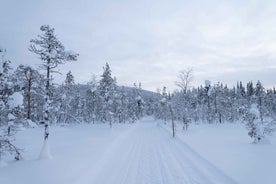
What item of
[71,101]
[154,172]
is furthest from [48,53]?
[71,101]

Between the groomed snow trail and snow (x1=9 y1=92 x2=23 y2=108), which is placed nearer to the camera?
the groomed snow trail

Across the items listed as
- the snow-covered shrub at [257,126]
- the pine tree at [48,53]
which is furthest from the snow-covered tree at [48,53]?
the snow-covered shrub at [257,126]

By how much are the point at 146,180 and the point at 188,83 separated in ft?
103

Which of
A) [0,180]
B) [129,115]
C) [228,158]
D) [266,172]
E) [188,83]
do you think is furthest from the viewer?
[129,115]

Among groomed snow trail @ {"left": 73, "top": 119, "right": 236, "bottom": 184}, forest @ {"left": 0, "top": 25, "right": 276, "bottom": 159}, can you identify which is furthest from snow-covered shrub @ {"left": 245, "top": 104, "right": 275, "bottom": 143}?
groomed snow trail @ {"left": 73, "top": 119, "right": 236, "bottom": 184}

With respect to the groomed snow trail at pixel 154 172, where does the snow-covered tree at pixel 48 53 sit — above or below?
above

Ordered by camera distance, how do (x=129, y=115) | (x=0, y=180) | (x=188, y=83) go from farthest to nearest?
1. (x=129, y=115)
2. (x=188, y=83)
3. (x=0, y=180)

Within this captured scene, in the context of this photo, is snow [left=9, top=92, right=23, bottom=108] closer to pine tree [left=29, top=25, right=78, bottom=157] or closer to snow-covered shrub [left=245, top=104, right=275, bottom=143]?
pine tree [left=29, top=25, right=78, bottom=157]

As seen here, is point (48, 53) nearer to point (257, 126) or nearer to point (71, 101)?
point (257, 126)

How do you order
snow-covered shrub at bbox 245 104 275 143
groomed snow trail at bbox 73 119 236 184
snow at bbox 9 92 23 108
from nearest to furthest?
groomed snow trail at bbox 73 119 236 184 → snow at bbox 9 92 23 108 → snow-covered shrub at bbox 245 104 275 143

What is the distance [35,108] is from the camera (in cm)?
5272

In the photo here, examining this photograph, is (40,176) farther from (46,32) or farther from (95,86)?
(95,86)

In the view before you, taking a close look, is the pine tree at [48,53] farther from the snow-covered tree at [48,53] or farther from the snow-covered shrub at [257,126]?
the snow-covered shrub at [257,126]

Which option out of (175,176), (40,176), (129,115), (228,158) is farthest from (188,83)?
(129,115)
